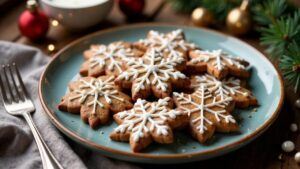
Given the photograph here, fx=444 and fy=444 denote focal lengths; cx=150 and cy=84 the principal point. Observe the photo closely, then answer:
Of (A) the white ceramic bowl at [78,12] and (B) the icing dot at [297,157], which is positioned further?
(A) the white ceramic bowl at [78,12]

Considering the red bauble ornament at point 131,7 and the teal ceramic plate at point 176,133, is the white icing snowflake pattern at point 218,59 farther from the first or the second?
the red bauble ornament at point 131,7

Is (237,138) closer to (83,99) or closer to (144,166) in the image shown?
(144,166)

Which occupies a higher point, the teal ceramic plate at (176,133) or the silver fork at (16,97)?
the teal ceramic plate at (176,133)

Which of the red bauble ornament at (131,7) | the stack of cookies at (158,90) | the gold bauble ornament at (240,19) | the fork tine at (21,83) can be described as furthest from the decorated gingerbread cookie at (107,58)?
the gold bauble ornament at (240,19)

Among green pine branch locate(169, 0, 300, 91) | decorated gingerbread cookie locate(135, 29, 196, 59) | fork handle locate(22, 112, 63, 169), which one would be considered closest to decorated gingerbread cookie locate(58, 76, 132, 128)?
fork handle locate(22, 112, 63, 169)

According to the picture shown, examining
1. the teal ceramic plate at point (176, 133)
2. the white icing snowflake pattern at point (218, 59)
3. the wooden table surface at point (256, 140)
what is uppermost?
the white icing snowflake pattern at point (218, 59)

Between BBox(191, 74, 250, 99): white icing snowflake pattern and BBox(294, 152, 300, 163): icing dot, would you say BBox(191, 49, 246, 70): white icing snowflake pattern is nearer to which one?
BBox(191, 74, 250, 99): white icing snowflake pattern

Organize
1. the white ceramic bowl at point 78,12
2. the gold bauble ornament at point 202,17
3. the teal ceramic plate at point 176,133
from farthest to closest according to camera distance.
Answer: the gold bauble ornament at point 202,17
the white ceramic bowl at point 78,12
the teal ceramic plate at point 176,133
